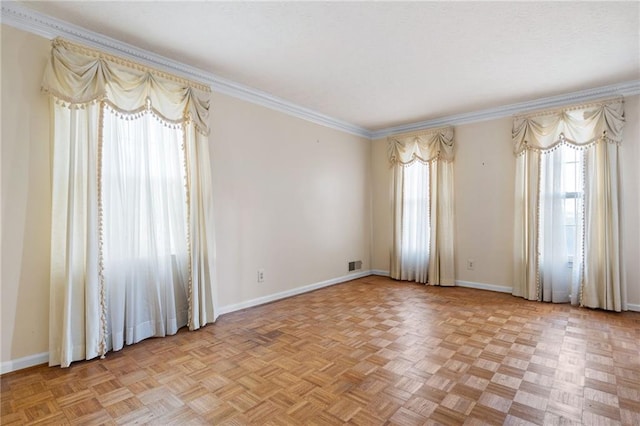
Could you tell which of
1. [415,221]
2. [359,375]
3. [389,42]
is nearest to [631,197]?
[415,221]

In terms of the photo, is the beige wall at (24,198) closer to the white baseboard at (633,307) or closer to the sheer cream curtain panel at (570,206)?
the sheer cream curtain panel at (570,206)

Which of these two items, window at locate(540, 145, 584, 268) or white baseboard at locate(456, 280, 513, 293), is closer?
window at locate(540, 145, 584, 268)

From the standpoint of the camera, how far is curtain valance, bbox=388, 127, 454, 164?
4.84 metres

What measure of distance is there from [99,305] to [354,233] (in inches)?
147

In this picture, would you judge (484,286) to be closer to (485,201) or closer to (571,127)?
(485,201)

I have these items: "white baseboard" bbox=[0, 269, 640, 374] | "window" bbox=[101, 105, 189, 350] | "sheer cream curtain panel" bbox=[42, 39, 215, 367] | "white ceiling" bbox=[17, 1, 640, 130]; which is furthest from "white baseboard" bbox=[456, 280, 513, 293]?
"window" bbox=[101, 105, 189, 350]

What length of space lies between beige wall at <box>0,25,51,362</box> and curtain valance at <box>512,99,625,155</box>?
16.3 feet

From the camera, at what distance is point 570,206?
396 centimetres

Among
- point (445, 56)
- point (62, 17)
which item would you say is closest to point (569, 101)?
point (445, 56)

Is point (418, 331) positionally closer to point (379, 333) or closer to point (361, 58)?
point (379, 333)

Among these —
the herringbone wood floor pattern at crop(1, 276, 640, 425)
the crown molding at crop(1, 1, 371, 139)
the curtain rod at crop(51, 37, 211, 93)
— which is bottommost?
the herringbone wood floor pattern at crop(1, 276, 640, 425)

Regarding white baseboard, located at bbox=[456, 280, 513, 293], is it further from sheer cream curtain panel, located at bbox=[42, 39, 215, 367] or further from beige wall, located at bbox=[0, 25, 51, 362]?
beige wall, located at bbox=[0, 25, 51, 362]

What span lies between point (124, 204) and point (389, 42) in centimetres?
259

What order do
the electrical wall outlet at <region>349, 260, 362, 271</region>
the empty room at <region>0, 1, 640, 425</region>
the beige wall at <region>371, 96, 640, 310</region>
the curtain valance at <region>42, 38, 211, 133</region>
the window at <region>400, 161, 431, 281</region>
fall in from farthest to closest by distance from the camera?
the electrical wall outlet at <region>349, 260, 362, 271</region>
the window at <region>400, 161, 431, 281</region>
the beige wall at <region>371, 96, 640, 310</region>
the curtain valance at <region>42, 38, 211, 133</region>
the empty room at <region>0, 1, 640, 425</region>
